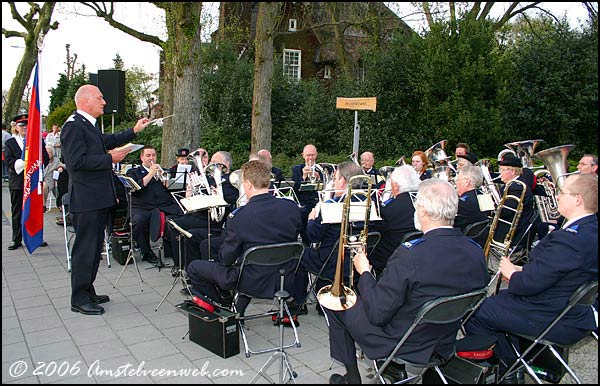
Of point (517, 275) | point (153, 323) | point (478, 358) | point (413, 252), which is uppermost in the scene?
point (413, 252)

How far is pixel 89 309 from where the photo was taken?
4.96 metres

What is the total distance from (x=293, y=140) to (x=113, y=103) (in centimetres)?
1034

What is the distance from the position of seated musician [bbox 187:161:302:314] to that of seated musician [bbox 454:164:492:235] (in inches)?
81.9

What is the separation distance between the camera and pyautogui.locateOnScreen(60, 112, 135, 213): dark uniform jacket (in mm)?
4809

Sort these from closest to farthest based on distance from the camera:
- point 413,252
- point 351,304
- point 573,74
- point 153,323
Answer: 1. point 413,252
2. point 351,304
3. point 153,323
4. point 573,74

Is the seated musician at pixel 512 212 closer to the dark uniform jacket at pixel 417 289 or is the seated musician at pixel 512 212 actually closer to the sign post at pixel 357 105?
the dark uniform jacket at pixel 417 289

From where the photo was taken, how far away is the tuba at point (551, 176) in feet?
19.3

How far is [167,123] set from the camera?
1272 centimetres

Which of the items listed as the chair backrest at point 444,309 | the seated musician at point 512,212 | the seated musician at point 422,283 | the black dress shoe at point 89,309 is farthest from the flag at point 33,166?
the seated musician at point 512,212

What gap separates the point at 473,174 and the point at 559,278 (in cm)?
248

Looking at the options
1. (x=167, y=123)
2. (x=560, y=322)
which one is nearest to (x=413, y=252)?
(x=560, y=322)

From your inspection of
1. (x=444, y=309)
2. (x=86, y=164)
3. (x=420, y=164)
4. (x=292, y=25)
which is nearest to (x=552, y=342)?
(x=444, y=309)

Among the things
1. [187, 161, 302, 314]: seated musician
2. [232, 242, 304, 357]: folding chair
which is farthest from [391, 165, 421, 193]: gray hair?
[232, 242, 304, 357]: folding chair

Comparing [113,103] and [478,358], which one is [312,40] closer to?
[113,103]
